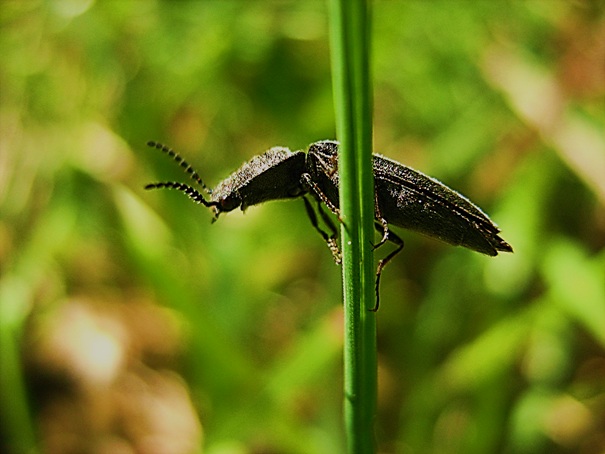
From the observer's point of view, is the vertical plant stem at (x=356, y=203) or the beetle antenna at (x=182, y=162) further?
the beetle antenna at (x=182, y=162)

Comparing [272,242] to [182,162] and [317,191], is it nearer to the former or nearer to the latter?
[182,162]

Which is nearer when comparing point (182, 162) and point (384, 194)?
point (384, 194)

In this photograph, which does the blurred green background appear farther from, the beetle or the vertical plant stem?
the vertical plant stem

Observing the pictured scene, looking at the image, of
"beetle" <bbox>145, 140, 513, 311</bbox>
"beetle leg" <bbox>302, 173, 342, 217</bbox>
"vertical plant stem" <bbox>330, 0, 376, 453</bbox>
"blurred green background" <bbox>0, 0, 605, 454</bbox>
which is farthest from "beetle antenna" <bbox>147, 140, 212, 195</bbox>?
"blurred green background" <bbox>0, 0, 605, 454</bbox>

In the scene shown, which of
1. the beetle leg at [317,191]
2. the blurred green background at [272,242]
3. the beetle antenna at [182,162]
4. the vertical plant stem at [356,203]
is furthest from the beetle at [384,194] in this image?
the blurred green background at [272,242]

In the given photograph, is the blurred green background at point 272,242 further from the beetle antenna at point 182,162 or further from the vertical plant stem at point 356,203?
the vertical plant stem at point 356,203

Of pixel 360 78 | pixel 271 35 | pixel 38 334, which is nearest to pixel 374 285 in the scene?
pixel 360 78

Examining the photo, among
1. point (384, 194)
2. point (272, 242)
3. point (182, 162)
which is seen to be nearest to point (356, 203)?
point (384, 194)
